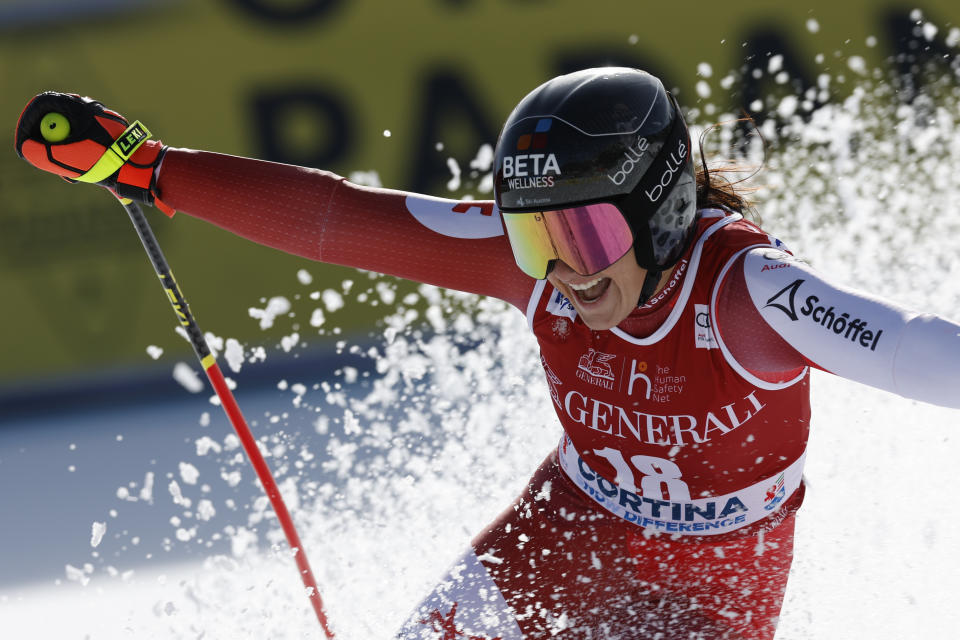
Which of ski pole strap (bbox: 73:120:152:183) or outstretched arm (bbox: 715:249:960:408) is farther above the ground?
ski pole strap (bbox: 73:120:152:183)

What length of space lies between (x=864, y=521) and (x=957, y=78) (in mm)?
3853

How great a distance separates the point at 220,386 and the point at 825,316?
1682mm

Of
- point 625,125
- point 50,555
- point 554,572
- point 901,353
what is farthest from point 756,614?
point 50,555

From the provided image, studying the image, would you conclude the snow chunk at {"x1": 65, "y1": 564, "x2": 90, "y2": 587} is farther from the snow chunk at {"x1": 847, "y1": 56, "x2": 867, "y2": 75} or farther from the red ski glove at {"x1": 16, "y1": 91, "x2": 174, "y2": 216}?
the snow chunk at {"x1": 847, "y1": 56, "x2": 867, "y2": 75}

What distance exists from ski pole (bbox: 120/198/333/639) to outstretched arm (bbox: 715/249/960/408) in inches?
56.8

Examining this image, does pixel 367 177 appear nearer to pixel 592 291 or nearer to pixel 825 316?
pixel 592 291

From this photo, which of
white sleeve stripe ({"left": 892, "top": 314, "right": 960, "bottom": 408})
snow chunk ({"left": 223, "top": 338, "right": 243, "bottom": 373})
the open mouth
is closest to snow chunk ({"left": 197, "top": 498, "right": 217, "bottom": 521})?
snow chunk ({"left": 223, "top": 338, "right": 243, "bottom": 373})

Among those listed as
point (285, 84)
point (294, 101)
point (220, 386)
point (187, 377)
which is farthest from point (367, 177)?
point (220, 386)

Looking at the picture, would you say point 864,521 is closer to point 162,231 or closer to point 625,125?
point 625,125

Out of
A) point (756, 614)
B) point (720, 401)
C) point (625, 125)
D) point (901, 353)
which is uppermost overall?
point (625, 125)

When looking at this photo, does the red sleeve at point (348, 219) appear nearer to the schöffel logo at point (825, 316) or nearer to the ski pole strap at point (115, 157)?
the ski pole strap at point (115, 157)

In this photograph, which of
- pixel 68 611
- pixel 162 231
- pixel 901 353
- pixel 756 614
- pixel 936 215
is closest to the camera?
pixel 901 353

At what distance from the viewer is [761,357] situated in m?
1.81

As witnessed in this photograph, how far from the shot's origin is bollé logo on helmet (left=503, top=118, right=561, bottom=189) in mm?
1807
